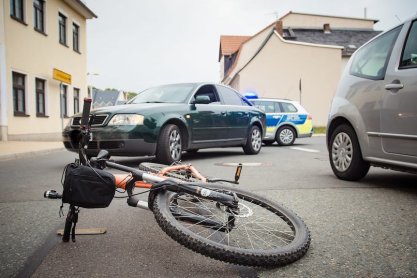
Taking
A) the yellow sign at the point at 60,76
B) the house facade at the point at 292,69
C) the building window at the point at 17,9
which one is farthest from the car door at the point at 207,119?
the house facade at the point at 292,69

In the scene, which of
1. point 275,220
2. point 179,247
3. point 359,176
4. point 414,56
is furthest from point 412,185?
point 179,247

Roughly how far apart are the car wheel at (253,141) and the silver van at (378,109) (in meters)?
3.99

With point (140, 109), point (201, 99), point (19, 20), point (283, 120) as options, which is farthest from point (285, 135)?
point (19, 20)

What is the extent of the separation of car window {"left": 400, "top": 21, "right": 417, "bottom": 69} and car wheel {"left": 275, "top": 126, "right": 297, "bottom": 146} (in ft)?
30.4

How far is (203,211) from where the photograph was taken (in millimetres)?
2607

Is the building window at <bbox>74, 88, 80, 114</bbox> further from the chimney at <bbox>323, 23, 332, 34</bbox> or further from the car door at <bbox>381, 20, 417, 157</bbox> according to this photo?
the chimney at <bbox>323, 23, 332, 34</bbox>

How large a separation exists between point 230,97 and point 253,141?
1.30m

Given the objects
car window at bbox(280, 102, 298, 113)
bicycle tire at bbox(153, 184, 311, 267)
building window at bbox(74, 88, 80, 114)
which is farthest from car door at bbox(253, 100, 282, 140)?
building window at bbox(74, 88, 80, 114)

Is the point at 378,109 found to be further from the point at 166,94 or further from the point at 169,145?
the point at 166,94

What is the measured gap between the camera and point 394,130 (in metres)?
4.30

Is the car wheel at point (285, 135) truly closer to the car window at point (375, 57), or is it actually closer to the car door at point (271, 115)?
the car door at point (271, 115)

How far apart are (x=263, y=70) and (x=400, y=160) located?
2975 centimetres

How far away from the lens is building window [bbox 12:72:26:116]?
53.8 feet

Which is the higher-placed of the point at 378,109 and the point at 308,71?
the point at 308,71
